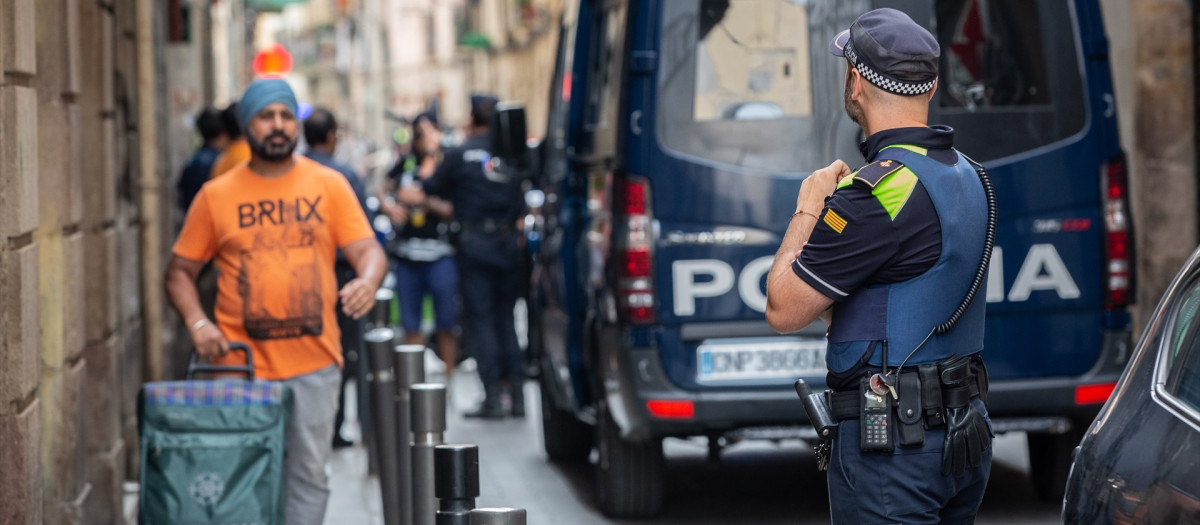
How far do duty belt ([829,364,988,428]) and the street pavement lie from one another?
381 centimetres

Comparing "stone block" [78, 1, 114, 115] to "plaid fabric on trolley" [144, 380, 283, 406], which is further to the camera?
"stone block" [78, 1, 114, 115]

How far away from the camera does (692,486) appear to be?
347 inches

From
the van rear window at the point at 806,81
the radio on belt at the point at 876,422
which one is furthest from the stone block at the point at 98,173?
the radio on belt at the point at 876,422

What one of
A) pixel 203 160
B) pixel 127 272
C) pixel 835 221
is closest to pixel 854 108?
pixel 835 221

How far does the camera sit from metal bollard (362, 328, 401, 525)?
711 cm

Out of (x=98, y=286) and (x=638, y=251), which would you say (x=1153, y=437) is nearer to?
(x=638, y=251)

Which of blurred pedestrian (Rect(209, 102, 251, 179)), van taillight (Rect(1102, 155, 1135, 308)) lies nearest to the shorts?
blurred pedestrian (Rect(209, 102, 251, 179))

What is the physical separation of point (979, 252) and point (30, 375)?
287 centimetres

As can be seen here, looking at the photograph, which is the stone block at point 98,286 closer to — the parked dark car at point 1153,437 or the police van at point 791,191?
the police van at point 791,191

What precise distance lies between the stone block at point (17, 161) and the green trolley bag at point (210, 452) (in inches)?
24.9

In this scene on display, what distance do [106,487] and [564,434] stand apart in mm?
2818

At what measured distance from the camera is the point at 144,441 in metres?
5.45

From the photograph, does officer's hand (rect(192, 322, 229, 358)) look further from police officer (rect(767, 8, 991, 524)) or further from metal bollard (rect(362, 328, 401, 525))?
police officer (rect(767, 8, 991, 524))

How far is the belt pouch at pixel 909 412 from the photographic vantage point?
370cm
